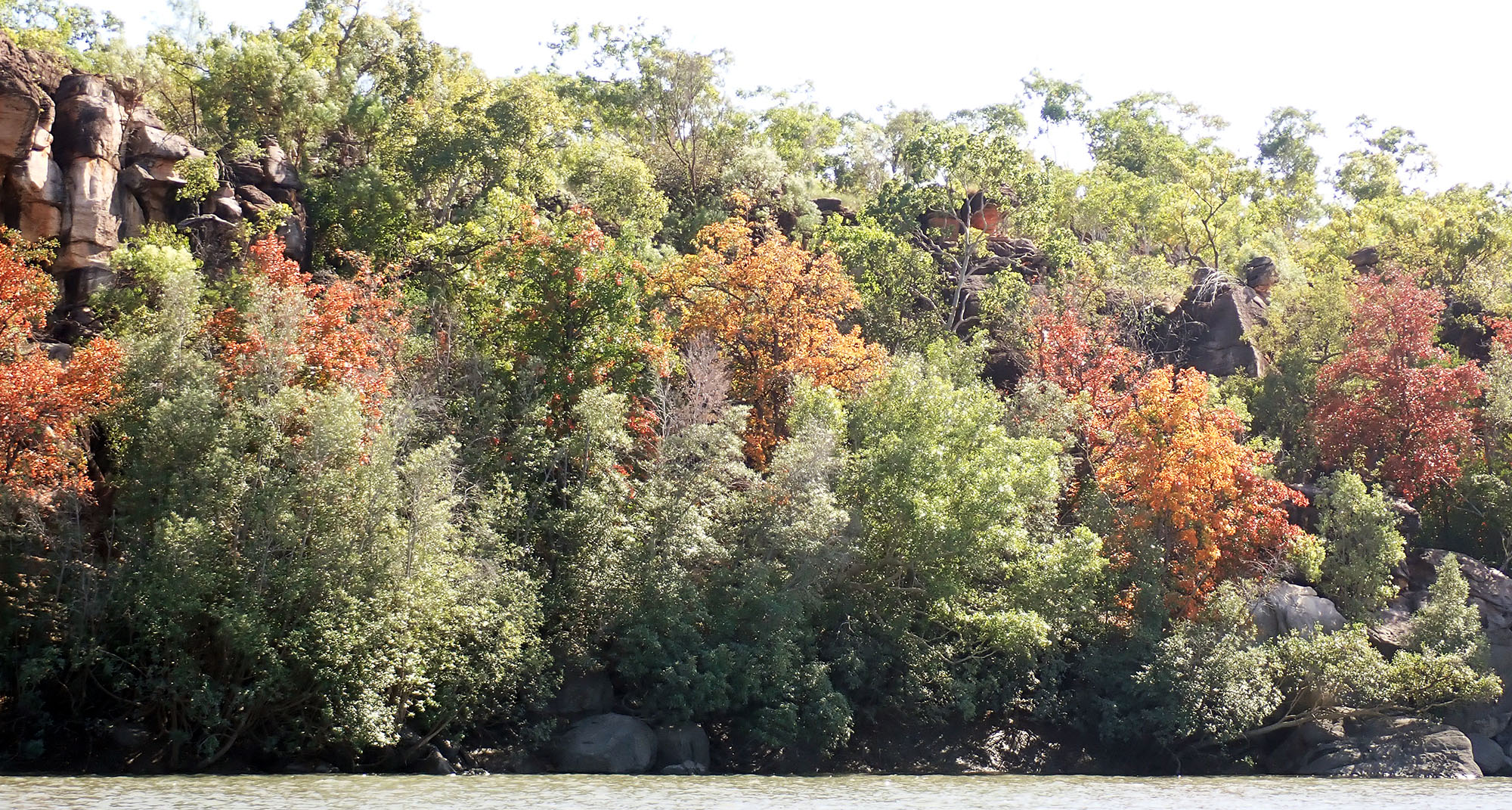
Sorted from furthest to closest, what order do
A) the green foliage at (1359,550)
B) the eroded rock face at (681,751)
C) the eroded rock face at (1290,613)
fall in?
1. the green foliage at (1359,550)
2. the eroded rock face at (1290,613)
3. the eroded rock face at (681,751)

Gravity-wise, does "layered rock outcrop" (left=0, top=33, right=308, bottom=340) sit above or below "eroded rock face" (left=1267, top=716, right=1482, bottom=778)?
above

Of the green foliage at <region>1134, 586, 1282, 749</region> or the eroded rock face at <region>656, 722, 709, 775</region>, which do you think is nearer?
the eroded rock face at <region>656, 722, 709, 775</region>

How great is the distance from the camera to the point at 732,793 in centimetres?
2259

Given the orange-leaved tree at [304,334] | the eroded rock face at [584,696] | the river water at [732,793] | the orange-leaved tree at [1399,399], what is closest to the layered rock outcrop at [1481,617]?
the orange-leaved tree at [1399,399]

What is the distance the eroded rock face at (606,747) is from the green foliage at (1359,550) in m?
18.8

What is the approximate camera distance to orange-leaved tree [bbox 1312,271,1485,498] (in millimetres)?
36406

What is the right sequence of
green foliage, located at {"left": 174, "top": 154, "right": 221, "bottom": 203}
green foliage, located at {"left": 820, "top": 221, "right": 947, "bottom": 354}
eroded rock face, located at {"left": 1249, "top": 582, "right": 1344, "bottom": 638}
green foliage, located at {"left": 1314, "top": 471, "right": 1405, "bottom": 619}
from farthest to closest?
green foliage, located at {"left": 820, "top": 221, "right": 947, "bottom": 354}
green foliage, located at {"left": 174, "top": 154, "right": 221, "bottom": 203}
green foliage, located at {"left": 1314, "top": 471, "right": 1405, "bottom": 619}
eroded rock face, located at {"left": 1249, "top": 582, "right": 1344, "bottom": 638}

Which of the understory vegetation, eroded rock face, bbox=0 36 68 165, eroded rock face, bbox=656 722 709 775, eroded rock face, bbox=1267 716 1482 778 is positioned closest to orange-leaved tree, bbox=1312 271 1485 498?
the understory vegetation

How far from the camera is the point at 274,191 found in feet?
117

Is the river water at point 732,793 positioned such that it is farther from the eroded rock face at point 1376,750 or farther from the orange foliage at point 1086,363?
the orange foliage at point 1086,363

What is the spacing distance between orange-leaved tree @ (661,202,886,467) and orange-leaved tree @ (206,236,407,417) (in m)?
9.11

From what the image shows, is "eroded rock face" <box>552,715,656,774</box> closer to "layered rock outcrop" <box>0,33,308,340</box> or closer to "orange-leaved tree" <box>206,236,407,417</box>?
"orange-leaved tree" <box>206,236,407,417</box>

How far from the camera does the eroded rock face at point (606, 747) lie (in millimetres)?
25453

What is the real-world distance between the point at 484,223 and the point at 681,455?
1259cm
